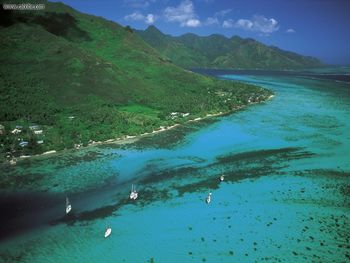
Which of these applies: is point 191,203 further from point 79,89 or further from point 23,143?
point 79,89

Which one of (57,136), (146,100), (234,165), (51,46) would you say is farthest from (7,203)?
(51,46)

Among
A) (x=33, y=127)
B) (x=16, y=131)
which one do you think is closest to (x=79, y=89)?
(x=33, y=127)

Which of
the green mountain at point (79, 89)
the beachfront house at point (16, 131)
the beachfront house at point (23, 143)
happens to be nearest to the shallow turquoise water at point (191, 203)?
the beachfront house at point (23, 143)

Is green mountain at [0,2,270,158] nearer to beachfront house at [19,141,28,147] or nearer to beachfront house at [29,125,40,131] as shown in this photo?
beachfront house at [19,141,28,147]

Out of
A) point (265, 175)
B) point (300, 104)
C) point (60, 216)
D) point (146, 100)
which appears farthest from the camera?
point (300, 104)

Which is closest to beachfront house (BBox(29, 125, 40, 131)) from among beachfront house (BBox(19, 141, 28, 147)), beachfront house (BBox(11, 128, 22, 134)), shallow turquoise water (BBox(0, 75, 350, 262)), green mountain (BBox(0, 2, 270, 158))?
green mountain (BBox(0, 2, 270, 158))

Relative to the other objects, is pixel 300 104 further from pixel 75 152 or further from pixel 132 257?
pixel 132 257
